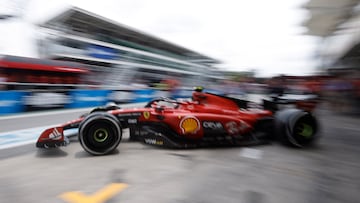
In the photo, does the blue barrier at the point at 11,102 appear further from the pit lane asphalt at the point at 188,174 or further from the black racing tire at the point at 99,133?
the black racing tire at the point at 99,133

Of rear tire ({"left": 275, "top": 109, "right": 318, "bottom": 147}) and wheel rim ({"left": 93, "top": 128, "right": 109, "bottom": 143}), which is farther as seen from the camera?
rear tire ({"left": 275, "top": 109, "right": 318, "bottom": 147})

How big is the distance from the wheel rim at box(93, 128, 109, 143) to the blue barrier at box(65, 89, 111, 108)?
26.6 feet

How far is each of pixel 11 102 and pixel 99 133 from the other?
6.95 meters

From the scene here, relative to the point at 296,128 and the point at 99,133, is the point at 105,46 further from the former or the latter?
the point at 296,128

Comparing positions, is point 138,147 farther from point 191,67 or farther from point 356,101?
point 191,67

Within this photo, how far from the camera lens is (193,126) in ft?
15.2

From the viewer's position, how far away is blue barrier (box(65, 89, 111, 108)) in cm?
1170

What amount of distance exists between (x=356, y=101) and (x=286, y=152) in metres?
7.97

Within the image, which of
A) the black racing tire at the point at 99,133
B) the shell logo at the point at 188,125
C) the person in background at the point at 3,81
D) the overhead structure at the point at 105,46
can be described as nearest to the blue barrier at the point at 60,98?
the person in background at the point at 3,81

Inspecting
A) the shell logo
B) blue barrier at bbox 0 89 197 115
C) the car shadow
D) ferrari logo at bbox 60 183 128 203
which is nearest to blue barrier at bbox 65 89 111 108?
blue barrier at bbox 0 89 197 115

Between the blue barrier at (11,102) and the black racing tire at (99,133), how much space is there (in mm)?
6658

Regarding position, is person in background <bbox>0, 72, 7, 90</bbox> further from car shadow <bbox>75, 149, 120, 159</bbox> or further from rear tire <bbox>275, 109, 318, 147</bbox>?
rear tire <bbox>275, 109, 318, 147</bbox>

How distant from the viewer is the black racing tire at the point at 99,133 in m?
4.05

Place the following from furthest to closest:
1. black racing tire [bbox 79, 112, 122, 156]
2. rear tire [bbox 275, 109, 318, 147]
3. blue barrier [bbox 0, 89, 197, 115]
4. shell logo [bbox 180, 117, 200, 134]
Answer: blue barrier [bbox 0, 89, 197, 115]
rear tire [bbox 275, 109, 318, 147]
shell logo [bbox 180, 117, 200, 134]
black racing tire [bbox 79, 112, 122, 156]
